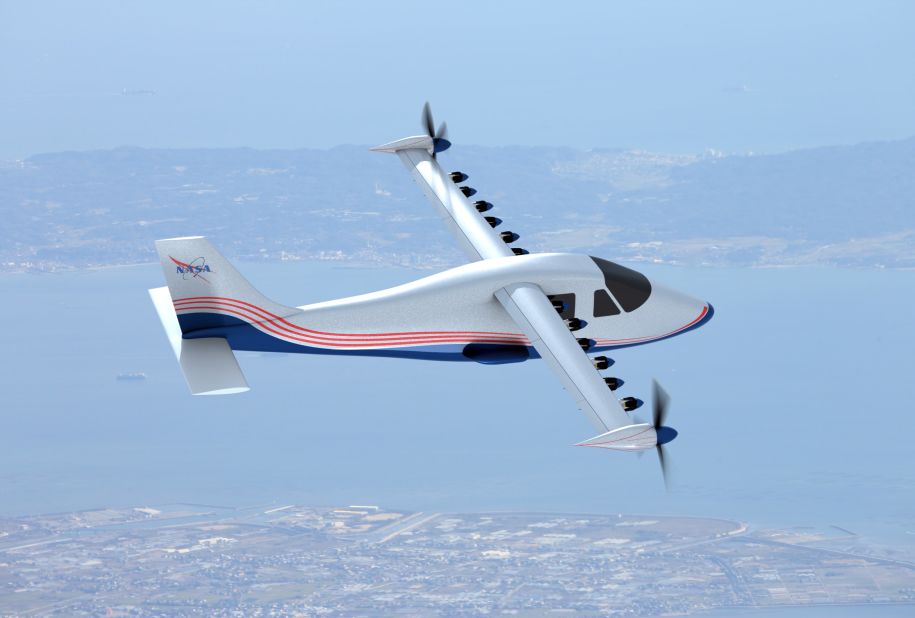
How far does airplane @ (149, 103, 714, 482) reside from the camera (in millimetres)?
42281

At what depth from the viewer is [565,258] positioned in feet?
155

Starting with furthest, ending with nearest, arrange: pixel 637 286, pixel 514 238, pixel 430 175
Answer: pixel 430 175 → pixel 514 238 → pixel 637 286

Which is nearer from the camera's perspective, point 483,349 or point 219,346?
point 219,346

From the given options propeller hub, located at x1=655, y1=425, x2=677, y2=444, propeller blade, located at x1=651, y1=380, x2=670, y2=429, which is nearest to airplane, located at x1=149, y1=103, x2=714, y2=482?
propeller hub, located at x1=655, y1=425, x2=677, y2=444

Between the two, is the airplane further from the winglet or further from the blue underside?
the winglet

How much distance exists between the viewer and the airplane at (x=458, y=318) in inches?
1665

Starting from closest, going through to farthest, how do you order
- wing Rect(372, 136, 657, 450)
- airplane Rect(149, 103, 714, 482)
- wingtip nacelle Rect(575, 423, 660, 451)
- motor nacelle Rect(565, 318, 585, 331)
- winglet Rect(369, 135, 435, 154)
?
wingtip nacelle Rect(575, 423, 660, 451) → wing Rect(372, 136, 657, 450) → airplane Rect(149, 103, 714, 482) → motor nacelle Rect(565, 318, 585, 331) → winglet Rect(369, 135, 435, 154)

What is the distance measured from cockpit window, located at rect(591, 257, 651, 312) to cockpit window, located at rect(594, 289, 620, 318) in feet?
0.87

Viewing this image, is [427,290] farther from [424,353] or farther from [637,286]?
[637,286]

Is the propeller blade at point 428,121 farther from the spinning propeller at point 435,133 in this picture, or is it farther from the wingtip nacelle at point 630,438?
the wingtip nacelle at point 630,438

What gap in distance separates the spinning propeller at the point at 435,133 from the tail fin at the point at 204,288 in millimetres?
17313

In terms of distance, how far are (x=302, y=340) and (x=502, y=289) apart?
7682 millimetres

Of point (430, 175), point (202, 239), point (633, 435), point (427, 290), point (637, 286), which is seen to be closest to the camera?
point (633, 435)

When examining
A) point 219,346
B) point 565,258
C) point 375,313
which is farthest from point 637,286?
point 219,346
